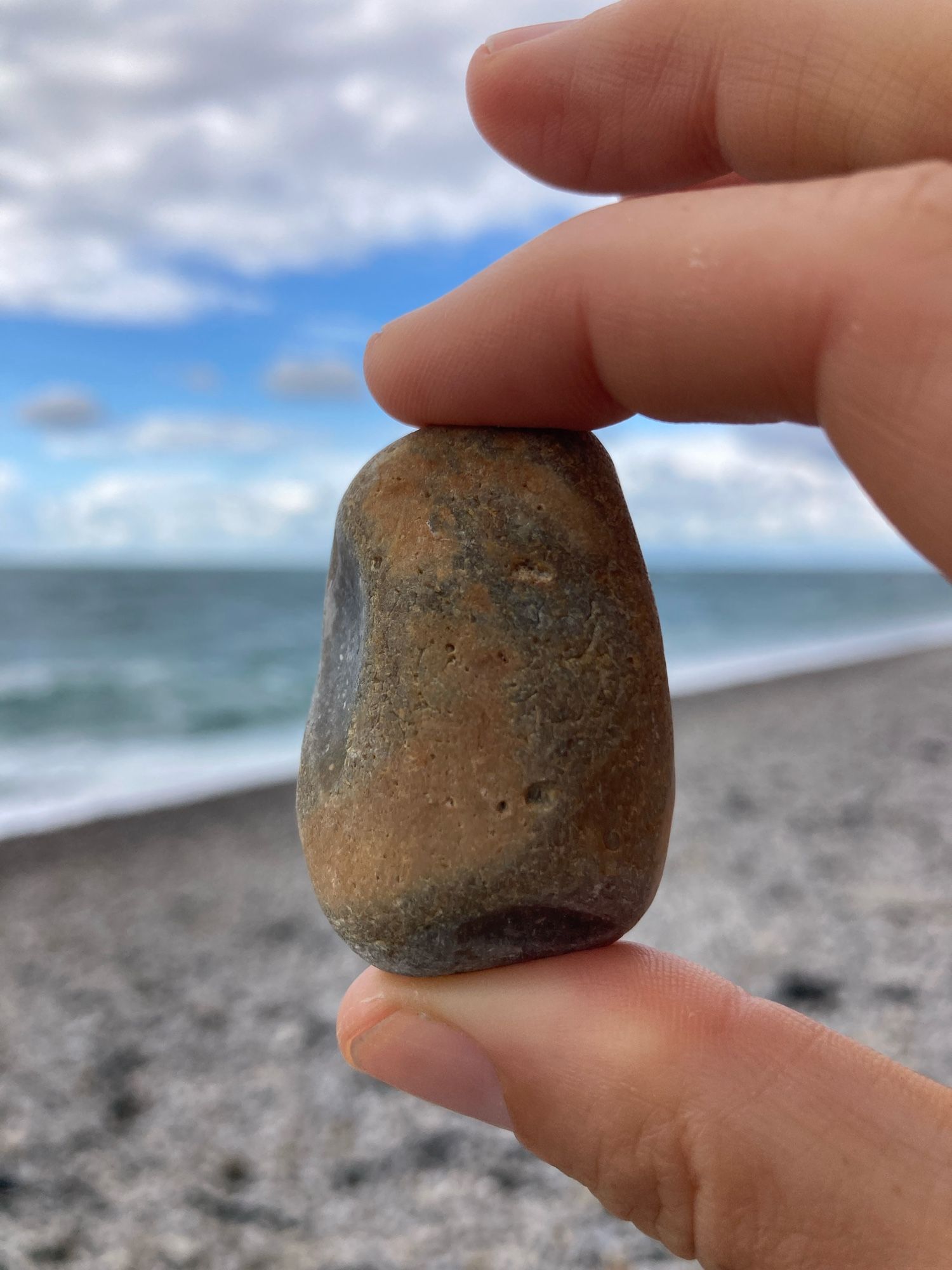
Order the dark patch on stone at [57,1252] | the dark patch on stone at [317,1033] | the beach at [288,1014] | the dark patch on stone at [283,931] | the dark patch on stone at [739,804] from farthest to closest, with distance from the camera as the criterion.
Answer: the dark patch on stone at [739,804] < the dark patch on stone at [283,931] < the dark patch on stone at [317,1033] < the beach at [288,1014] < the dark patch on stone at [57,1252]

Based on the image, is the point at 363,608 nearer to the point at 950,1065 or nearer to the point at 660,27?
the point at 660,27

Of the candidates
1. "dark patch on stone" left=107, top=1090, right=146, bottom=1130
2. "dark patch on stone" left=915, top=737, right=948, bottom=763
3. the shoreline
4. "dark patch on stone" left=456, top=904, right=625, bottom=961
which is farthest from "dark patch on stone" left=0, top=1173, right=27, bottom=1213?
"dark patch on stone" left=915, top=737, right=948, bottom=763

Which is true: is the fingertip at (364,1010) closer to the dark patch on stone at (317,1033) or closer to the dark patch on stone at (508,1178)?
the dark patch on stone at (508,1178)

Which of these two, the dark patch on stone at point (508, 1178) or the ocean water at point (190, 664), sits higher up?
the dark patch on stone at point (508, 1178)

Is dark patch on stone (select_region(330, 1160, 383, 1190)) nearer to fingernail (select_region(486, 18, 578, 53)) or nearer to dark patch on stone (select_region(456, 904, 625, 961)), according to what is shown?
dark patch on stone (select_region(456, 904, 625, 961))

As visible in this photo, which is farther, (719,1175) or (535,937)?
(535,937)

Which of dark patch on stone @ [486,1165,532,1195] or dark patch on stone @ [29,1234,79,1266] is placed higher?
dark patch on stone @ [29,1234,79,1266]

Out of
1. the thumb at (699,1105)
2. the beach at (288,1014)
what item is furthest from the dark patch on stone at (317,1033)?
the thumb at (699,1105)

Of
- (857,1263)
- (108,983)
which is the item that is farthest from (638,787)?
(108,983)
